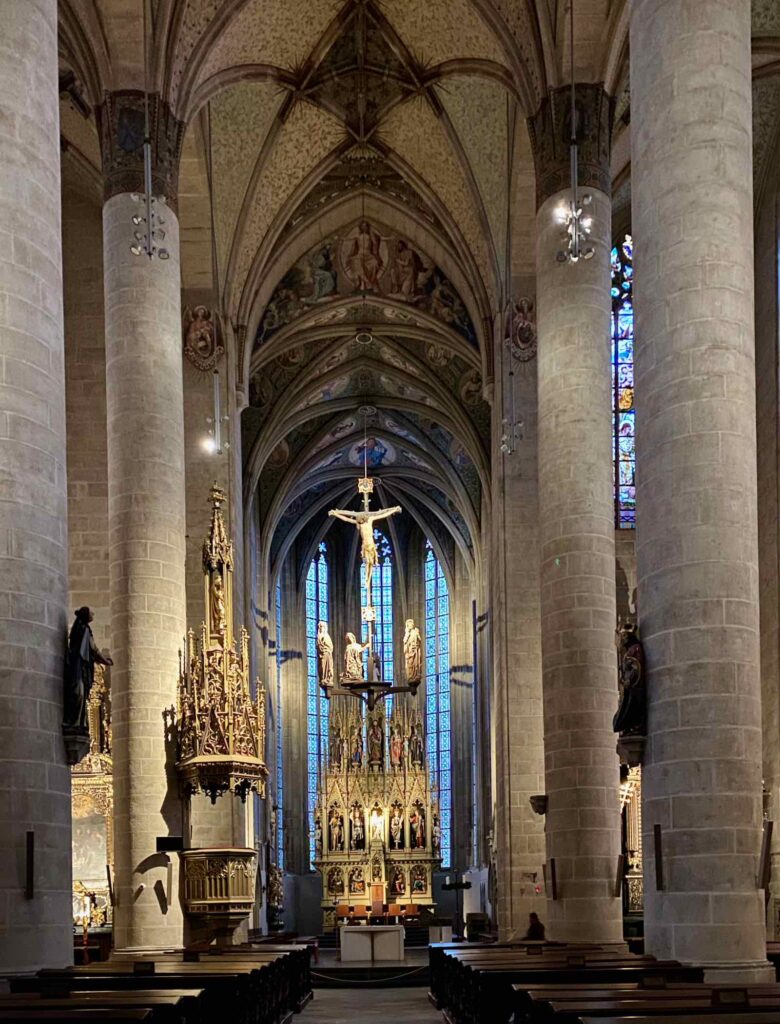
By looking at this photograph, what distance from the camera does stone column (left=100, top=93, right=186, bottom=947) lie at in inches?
675

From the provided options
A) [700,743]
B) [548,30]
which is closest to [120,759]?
[700,743]

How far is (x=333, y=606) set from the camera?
147 feet

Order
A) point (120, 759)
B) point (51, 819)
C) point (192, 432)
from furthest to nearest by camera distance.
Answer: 1. point (192, 432)
2. point (120, 759)
3. point (51, 819)

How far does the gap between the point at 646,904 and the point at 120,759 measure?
7.51 metres

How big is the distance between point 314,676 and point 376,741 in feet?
18.9

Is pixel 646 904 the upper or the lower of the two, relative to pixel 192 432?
lower

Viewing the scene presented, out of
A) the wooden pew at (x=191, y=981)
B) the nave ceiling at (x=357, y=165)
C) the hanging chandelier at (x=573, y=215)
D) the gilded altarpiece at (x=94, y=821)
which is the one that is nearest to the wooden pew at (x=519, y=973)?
the wooden pew at (x=191, y=981)

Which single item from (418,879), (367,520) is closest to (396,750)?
(418,879)

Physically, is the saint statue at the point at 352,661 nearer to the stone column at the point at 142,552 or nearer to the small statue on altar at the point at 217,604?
the small statue on altar at the point at 217,604

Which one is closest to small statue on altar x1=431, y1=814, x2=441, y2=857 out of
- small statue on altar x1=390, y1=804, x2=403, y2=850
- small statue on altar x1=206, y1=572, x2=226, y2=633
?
small statue on altar x1=390, y1=804, x2=403, y2=850

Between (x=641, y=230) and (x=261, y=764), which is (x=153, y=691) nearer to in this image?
(x=261, y=764)

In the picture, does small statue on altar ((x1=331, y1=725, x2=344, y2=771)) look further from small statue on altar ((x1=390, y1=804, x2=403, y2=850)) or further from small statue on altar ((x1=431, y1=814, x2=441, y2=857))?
small statue on altar ((x1=431, y1=814, x2=441, y2=857))

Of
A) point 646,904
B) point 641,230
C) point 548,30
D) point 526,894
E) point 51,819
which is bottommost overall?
point 526,894

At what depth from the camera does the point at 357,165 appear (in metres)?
27.5
